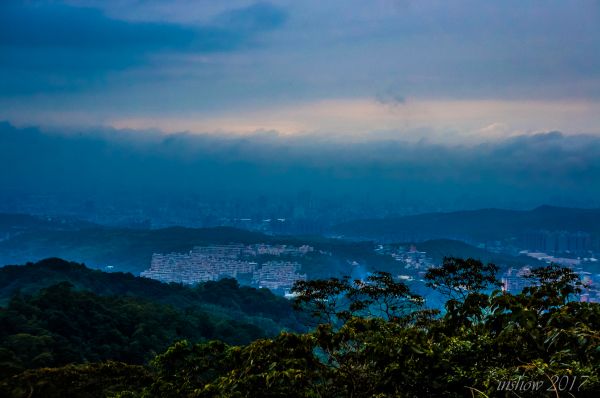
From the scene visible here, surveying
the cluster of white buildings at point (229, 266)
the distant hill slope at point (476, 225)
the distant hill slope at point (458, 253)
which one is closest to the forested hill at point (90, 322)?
the cluster of white buildings at point (229, 266)

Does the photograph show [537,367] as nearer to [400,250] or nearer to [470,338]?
[470,338]

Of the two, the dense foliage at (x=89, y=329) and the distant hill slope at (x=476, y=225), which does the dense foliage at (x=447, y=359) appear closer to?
the dense foliage at (x=89, y=329)

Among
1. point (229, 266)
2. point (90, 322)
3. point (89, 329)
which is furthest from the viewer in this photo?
point (229, 266)

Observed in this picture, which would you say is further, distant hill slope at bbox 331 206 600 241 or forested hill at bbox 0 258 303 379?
distant hill slope at bbox 331 206 600 241

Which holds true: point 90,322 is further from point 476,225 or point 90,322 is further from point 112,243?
point 476,225

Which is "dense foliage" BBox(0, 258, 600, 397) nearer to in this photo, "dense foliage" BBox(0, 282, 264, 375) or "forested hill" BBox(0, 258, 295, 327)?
"dense foliage" BBox(0, 282, 264, 375)

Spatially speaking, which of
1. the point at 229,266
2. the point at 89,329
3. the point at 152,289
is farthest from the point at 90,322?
the point at 229,266

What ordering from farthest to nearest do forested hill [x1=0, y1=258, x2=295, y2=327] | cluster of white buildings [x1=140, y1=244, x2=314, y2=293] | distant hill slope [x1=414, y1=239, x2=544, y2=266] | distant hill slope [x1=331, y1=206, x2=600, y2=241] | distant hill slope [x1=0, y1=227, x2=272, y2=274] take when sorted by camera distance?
distant hill slope [x1=331, y1=206, x2=600, y2=241]
distant hill slope [x1=0, y1=227, x2=272, y2=274]
cluster of white buildings [x1=140, y1=244, x2=314, y2=293]
distant hill slope [x1=414, y1=239, x2=544, y2=266]
forested hill [x1=0, y1=258, x2=295, y2=327]

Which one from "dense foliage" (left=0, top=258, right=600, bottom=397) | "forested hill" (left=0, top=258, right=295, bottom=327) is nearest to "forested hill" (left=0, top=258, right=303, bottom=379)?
"forested hill" (left=0, top=258, right=295, bottom=327)
